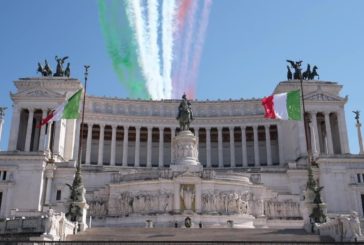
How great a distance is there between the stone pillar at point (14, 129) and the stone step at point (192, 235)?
41.4 metres

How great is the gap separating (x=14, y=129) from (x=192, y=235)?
160 feet

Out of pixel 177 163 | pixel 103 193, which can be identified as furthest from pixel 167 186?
pixel 103 193

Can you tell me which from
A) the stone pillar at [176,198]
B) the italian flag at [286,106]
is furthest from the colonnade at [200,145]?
Result: the italian flag at [286,106]

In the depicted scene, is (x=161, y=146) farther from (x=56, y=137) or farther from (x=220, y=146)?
(x=56, y=137)

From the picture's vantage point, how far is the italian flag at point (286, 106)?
3938cm

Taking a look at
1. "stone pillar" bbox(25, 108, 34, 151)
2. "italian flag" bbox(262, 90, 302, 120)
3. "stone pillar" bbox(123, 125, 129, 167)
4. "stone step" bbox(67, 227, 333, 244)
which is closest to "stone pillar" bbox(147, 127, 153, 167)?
"stone pillar" bbox(123, 125, 129, 167)

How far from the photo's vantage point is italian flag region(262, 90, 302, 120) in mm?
39375

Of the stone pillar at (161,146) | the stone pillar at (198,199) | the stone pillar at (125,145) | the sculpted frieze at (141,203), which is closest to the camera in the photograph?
the stone pillar at (198,199)

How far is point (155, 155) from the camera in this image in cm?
8275

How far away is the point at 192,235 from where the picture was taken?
3133 centimetres

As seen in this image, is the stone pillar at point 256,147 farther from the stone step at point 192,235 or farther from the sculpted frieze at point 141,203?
the stone step at point 192,235

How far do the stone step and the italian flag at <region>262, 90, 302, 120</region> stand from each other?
10592 mm

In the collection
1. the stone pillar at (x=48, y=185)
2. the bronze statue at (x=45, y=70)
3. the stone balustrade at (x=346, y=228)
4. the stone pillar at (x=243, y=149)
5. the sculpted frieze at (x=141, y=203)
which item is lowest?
the stone balustrade at (x=346, y=228)

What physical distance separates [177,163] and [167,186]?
4.63 metres
